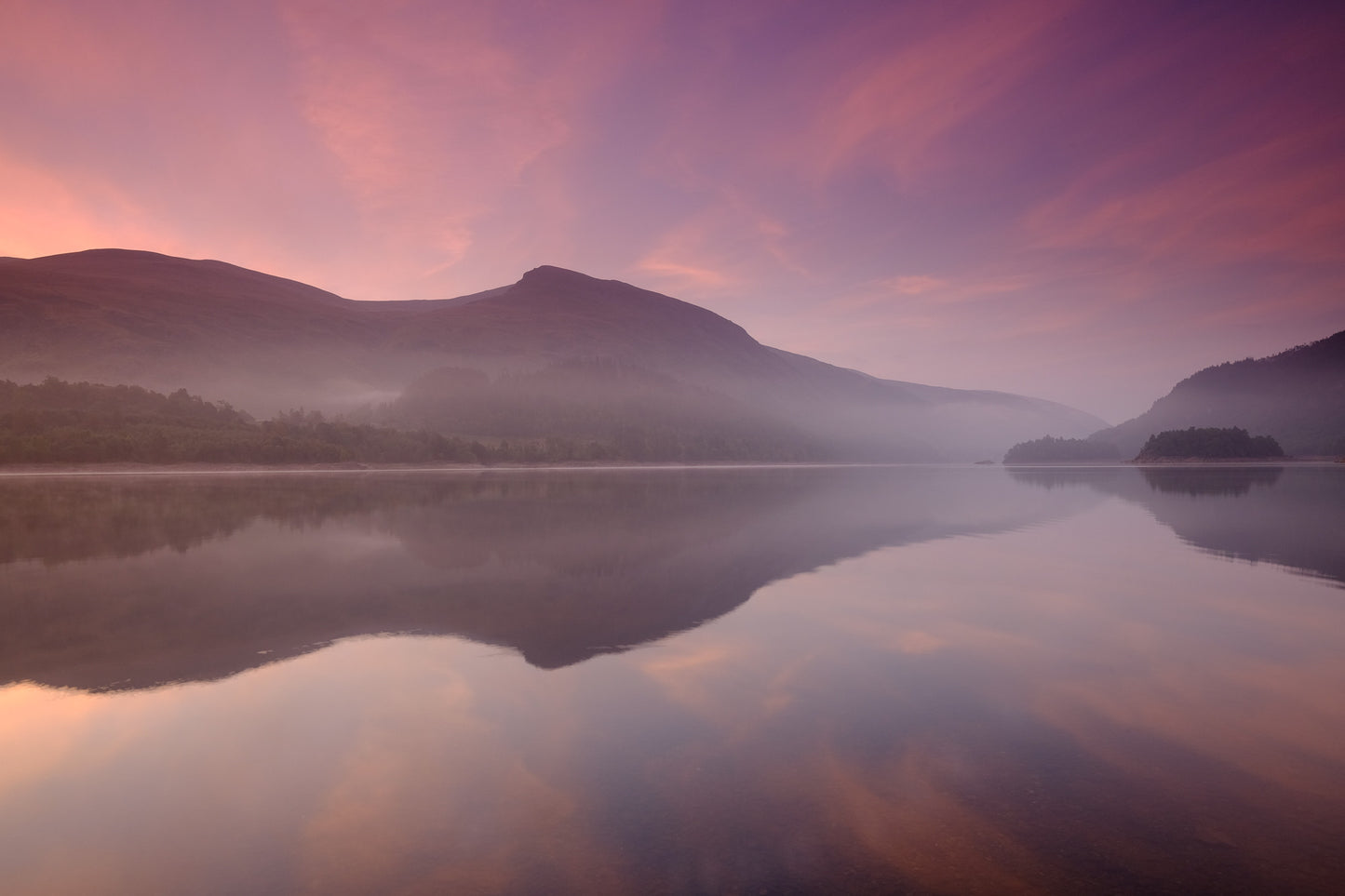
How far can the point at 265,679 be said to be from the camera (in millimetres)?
11086

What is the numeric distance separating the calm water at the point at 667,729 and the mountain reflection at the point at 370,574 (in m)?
0.16

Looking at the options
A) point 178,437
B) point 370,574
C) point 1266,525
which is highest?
point 178,437

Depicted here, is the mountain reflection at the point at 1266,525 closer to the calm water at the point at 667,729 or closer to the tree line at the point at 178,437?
the calm water at the point at 667,729

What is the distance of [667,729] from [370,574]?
14778 mm

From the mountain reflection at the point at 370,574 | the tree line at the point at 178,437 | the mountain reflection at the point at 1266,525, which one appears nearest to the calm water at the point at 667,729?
the mountain reflection at the point at 370,574

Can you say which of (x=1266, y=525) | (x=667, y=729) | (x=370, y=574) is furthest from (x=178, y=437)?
(x=1266, y=525)

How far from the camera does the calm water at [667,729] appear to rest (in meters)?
5.93

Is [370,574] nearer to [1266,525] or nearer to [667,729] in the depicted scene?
[667,729]

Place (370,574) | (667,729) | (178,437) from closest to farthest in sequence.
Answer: (667,729) < (370,574) < (178,437)

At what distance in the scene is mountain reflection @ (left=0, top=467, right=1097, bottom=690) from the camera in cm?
1309

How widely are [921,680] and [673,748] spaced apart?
5052 millimetres

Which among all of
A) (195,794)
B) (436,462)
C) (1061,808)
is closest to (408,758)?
(195,794)

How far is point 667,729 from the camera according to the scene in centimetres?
897

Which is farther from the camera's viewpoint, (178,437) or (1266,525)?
(178,437)
